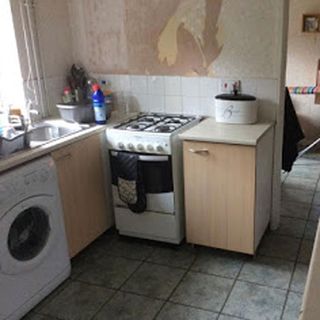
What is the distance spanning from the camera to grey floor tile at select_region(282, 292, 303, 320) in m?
2.17

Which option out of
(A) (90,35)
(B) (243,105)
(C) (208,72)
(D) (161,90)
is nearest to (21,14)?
(A) (90,35)

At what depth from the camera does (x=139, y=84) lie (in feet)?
10.4

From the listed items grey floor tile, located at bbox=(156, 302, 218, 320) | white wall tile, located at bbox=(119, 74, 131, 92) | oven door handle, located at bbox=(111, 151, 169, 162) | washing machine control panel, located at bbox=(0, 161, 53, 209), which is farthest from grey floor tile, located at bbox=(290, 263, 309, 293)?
white wall tile, located at bbox=(119, 74, 131, 92)

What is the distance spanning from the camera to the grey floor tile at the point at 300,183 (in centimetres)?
376

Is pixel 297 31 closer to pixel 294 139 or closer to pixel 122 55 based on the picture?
pixel 294 139

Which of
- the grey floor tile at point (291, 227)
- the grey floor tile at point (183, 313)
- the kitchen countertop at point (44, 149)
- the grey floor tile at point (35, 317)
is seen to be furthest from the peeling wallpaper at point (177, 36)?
the grey floor tile at point (35, 317)

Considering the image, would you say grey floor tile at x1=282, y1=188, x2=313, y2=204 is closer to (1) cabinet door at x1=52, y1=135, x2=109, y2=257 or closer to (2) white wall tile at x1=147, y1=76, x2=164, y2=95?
(2) white wall tile at x1=147, y1=76, x2=164, y2=95

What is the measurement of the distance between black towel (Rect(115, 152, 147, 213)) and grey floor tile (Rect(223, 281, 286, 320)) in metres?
0.79

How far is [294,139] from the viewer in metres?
3.56

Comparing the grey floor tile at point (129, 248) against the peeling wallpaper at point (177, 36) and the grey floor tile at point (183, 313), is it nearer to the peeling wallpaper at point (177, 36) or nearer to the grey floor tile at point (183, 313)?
the grey floor tile at point (183, 313)

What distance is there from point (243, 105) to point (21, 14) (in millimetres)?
1562

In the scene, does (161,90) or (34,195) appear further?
(161,90)

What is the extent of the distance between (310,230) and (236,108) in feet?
3.44

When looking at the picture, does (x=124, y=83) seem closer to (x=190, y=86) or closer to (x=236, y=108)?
(x=190, y=86)
